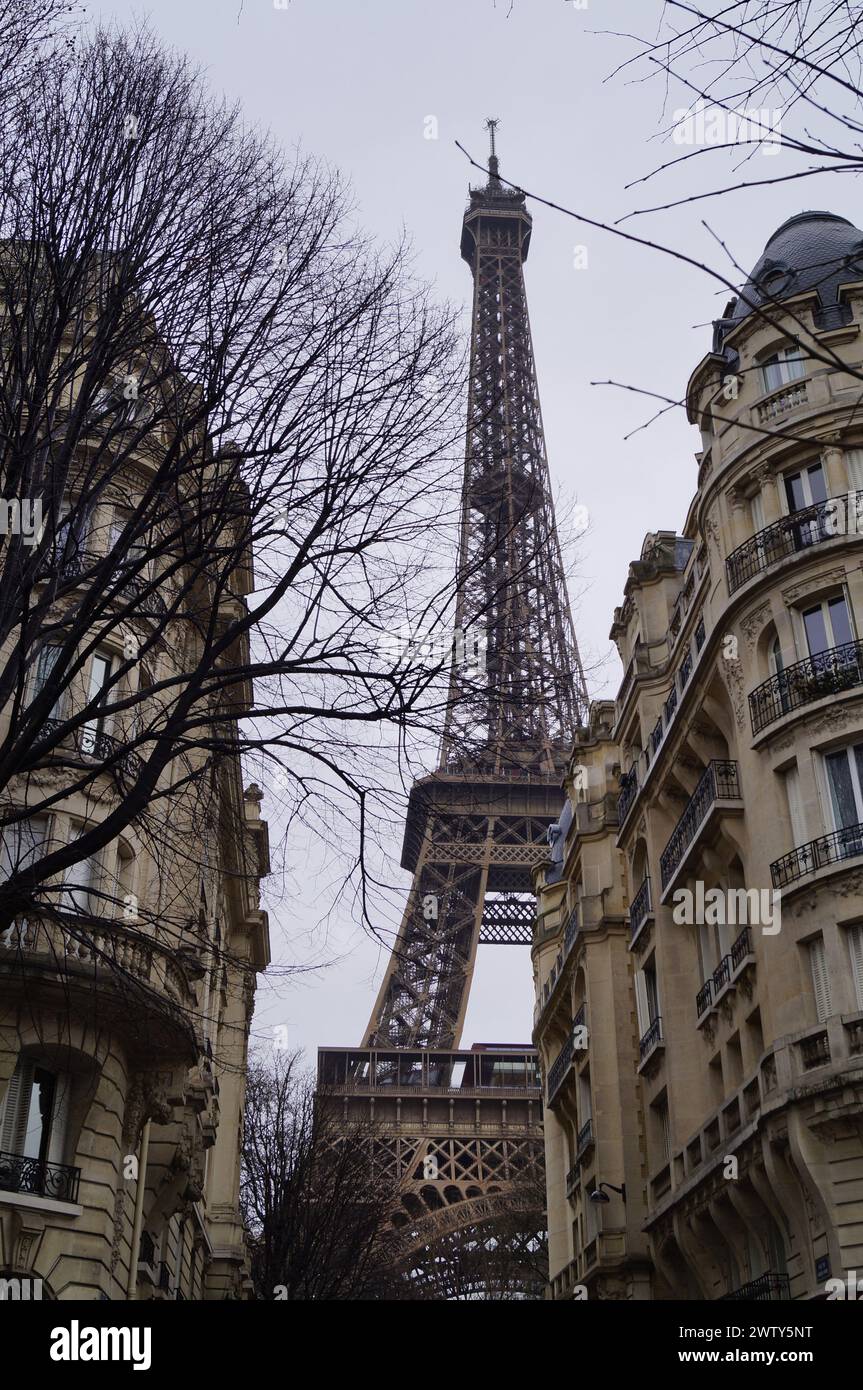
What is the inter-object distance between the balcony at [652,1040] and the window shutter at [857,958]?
9605mm

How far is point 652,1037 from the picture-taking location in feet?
113

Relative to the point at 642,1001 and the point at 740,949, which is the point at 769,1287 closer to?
the point at 740,949

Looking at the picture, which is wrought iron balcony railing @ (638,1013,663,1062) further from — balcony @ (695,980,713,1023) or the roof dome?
the roof dome

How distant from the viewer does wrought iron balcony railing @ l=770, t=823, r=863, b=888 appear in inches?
957

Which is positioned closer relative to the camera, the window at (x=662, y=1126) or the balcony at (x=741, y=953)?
the balcony at (x=741, y=953)

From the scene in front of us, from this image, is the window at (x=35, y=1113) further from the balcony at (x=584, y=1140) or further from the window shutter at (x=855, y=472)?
the balcony at (x=584, y=1140)

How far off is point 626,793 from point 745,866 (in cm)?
1152

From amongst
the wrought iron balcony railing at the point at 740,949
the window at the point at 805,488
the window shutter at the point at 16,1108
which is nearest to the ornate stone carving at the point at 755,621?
the window at the point at 805,488

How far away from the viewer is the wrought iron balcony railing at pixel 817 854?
957 inches

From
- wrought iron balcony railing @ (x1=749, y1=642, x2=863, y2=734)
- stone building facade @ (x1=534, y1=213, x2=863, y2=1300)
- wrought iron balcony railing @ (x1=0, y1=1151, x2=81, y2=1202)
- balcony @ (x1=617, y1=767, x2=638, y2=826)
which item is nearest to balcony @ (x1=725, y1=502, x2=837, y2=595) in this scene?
stone building facade @ (x1=534, y1=213, x2=863, y2=1300)

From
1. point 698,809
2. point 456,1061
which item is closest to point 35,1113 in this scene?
point 698,809

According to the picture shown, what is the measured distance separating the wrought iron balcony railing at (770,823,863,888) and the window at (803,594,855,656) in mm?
3441

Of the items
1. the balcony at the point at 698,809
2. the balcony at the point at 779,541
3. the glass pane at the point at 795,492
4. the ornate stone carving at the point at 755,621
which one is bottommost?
the balcony at the point at 698,809
